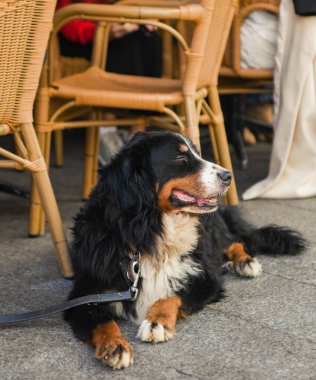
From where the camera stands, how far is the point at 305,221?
12.5ft

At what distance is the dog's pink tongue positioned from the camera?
2.60m

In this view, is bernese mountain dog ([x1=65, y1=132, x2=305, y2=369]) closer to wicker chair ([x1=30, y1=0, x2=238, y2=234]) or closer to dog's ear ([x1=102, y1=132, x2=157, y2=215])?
dog's ear ([x1=102, y1=132, x2=157, y2=215])

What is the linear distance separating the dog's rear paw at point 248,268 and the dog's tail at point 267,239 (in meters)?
0.22

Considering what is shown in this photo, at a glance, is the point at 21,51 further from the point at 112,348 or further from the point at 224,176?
the point at 112,348

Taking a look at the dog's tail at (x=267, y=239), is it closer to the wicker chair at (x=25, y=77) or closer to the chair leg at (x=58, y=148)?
the wicker chair at (x=25, y=77)

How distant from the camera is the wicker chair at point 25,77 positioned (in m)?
2.65

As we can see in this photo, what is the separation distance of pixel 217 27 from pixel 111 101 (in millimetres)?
714

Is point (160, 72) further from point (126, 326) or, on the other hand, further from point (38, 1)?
point (126, 326)

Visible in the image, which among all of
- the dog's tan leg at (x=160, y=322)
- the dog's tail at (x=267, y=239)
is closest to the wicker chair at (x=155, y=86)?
the dog's tail at (x=267, y=239)

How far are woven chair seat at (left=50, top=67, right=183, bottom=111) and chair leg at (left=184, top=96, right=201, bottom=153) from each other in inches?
1.6

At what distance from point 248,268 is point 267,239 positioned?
33cm

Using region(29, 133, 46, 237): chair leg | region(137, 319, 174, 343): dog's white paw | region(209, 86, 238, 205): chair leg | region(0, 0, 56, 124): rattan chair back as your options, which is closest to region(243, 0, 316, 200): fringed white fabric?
region(209, 86, 238, 205): chair leg

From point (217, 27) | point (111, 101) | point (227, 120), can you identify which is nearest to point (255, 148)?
point (227, 120)

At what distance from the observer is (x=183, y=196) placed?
2.61 m
